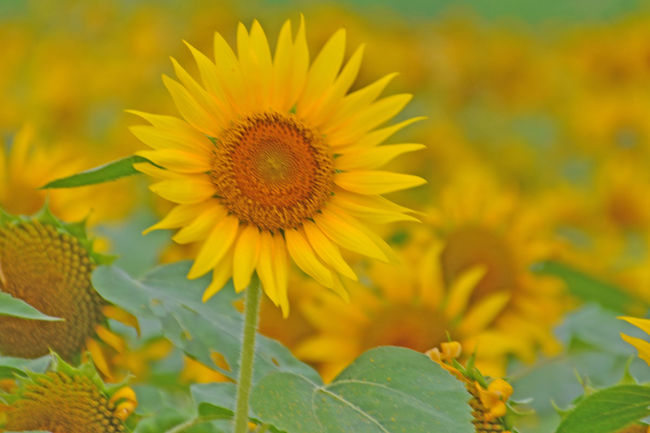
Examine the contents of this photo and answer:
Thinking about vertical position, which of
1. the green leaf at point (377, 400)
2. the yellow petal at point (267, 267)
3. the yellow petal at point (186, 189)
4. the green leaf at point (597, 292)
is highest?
the yellow petal at point (186, 189)

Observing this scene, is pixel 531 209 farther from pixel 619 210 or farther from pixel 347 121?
pixel 347 121

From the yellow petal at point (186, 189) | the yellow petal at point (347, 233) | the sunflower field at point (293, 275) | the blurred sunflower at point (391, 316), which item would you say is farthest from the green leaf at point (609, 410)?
the blurred sunflower at point (391, 316)

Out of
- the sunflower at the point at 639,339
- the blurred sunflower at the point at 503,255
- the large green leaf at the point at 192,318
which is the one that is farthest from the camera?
the blurred sunflower at the point at 503,255

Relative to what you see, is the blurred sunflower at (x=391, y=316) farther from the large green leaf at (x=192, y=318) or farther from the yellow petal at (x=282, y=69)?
the yellow petal at (x=282, y=69)

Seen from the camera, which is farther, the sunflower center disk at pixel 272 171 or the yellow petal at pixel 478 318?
the yellow petal at pixel 478 318

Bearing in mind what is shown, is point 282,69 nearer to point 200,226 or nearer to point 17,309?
point 200,226

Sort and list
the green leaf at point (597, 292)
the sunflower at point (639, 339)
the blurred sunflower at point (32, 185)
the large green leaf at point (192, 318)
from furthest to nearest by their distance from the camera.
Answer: the green leaf at point (597, 292), the blurred sunflower at point (32, 185), the large green leaf at point (192, 318), the sunflower at point (639, 339)

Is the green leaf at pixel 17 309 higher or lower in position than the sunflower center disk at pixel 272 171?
lower
